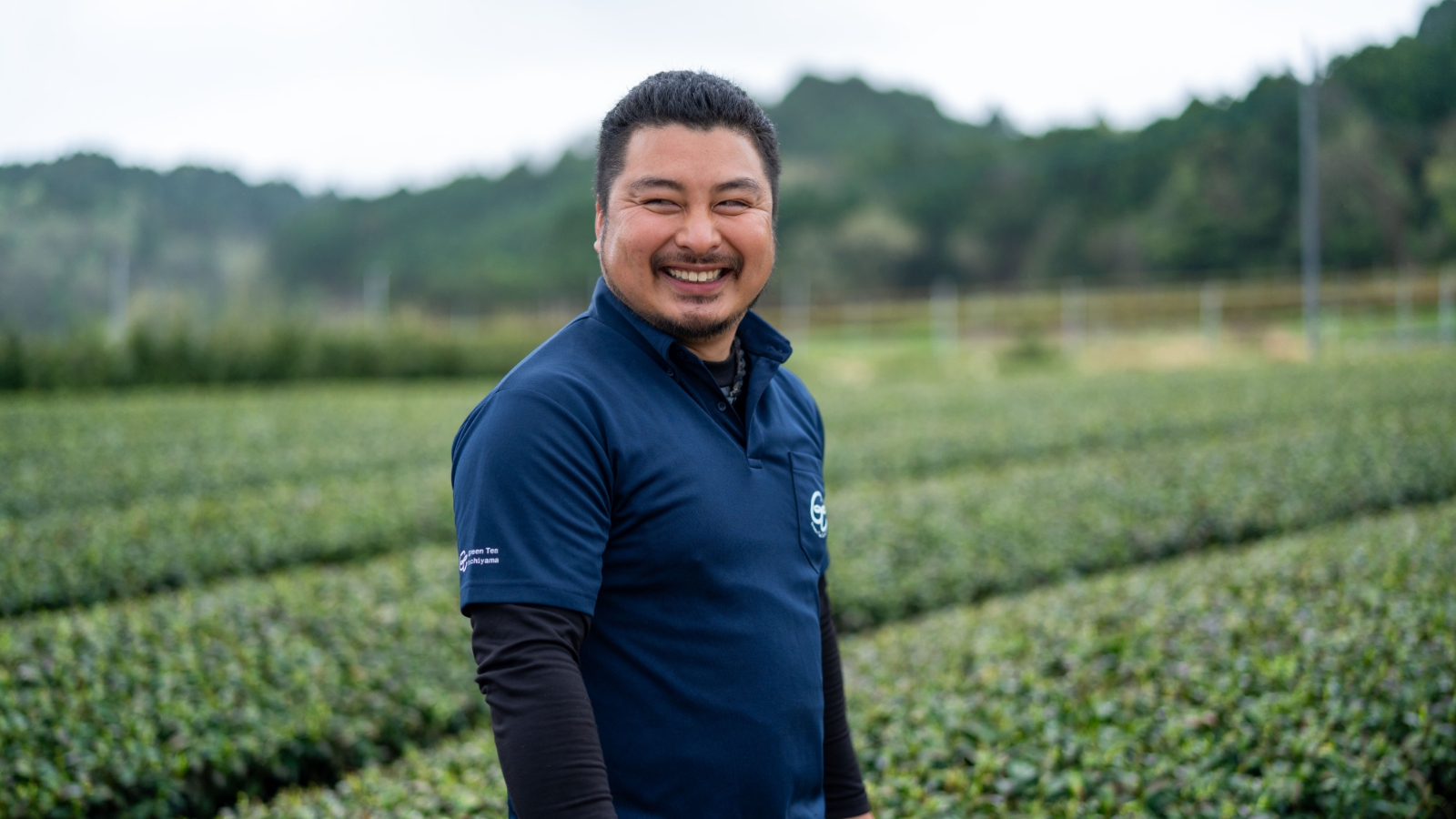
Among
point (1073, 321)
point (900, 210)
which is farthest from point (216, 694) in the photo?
point (900, 210)

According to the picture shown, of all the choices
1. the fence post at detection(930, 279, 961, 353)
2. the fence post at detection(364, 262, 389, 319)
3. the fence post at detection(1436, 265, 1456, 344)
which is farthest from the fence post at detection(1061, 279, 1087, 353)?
the fence post at detection(364, 262, 389, 319)

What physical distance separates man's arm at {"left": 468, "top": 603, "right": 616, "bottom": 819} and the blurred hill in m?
14.1

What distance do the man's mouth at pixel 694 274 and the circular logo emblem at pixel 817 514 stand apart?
1.22ft

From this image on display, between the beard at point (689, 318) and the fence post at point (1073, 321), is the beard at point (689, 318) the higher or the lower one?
the higher one

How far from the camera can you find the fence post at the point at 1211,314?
941 inches

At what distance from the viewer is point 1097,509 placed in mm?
6211

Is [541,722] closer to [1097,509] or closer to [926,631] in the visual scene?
[926,631]

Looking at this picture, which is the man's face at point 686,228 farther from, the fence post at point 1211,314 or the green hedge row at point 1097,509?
the fence post at point 1211,314

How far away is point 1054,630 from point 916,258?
135 feet

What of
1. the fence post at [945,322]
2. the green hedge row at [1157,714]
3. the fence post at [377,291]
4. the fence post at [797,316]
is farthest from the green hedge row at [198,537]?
the fence post at [797,316]

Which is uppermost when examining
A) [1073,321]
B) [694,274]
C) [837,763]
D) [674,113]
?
[674,113]

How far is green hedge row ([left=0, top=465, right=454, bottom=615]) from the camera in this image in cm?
504

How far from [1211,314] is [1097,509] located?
822 inches

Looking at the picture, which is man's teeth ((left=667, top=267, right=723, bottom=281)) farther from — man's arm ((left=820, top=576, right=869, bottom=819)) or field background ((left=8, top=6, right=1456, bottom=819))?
man's arm ((left=820, top=576, right=869, bottom=819))
